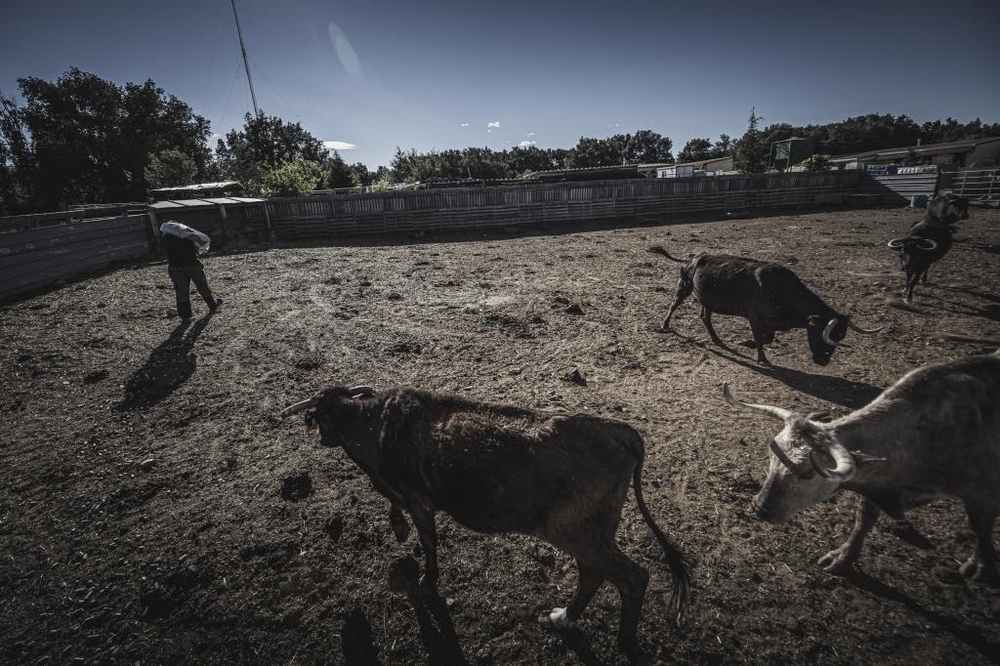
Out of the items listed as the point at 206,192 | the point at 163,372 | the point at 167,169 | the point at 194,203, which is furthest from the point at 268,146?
the point at 163,372

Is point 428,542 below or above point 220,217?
below

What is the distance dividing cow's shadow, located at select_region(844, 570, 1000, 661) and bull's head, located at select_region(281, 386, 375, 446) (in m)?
4.43

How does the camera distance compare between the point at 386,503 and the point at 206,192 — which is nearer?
the point at 386,503

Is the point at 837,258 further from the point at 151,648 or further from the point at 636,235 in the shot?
the point at 151,648

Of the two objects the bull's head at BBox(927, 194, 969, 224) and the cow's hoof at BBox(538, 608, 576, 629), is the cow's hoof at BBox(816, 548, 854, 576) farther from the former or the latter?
the bull's head at BBox(927, 194, 969, 224)

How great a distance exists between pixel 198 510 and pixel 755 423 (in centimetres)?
670

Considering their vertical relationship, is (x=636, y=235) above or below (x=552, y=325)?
above

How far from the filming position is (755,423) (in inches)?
208

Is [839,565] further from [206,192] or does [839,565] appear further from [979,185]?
[206,192]

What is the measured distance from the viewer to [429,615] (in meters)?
3.20

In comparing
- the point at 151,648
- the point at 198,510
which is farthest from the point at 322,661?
the point at 198,510

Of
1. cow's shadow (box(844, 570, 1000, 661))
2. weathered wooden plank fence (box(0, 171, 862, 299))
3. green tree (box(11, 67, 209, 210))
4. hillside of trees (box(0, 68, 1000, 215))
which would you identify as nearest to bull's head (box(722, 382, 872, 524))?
cow's shadow (box(844, 570, 1000, 661))

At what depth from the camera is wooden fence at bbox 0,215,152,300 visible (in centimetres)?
1110

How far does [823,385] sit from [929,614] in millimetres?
3692
